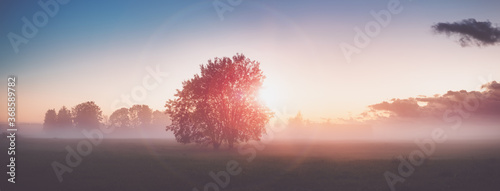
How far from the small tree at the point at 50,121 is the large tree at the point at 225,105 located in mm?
150262

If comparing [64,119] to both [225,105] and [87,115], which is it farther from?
[225,105]

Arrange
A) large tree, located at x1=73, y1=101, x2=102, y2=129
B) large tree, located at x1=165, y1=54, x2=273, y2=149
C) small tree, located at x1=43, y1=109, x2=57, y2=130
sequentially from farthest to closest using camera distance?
small tree, located at x1=43, y1=109, x2=57, y2=130
large tree, located at x1=73, y1=101, x2=102, y2=129
large tree, located at x1=165, y1=54, x2=273, y2=149

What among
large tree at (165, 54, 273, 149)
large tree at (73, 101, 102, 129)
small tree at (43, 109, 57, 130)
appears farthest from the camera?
small tree at (43, 109, 57, 130)

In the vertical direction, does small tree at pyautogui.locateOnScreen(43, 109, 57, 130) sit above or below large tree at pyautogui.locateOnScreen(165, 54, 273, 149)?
above

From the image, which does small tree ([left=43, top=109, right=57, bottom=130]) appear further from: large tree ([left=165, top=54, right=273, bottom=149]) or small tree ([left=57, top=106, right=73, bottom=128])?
large tree ([left=165, top=54, right=273, bottom=149])

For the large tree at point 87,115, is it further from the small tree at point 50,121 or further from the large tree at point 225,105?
the large tree at point 225,105

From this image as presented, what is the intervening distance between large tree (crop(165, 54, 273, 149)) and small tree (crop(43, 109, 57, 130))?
15026 cm

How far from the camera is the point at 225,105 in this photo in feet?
185

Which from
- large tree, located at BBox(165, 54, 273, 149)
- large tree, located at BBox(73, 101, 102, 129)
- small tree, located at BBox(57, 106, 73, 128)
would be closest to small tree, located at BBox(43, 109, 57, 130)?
small tree, located at BBox(57, 106, 73, 128)

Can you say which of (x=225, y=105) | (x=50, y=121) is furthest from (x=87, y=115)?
(x=225, y=105)

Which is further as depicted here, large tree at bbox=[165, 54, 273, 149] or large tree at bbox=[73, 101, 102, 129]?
large tree at bbox=[73, 101, 102, 129]

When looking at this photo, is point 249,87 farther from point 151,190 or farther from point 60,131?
point 60,131

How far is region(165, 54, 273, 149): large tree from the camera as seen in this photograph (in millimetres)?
55969

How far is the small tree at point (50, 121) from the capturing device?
178 metres
